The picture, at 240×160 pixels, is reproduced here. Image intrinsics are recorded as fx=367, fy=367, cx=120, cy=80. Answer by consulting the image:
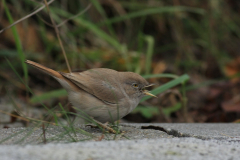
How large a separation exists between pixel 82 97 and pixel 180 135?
90 cm

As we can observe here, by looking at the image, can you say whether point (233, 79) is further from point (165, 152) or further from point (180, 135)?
point (165, 152)

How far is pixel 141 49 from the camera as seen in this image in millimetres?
6359

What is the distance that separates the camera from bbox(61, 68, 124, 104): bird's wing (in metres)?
3.18

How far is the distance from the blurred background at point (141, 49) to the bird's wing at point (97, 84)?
1267mm

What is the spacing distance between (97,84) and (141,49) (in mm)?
3231

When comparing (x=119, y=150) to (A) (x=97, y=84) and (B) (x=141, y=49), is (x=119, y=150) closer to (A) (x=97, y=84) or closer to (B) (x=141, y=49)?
(A) (x=97, y=84)

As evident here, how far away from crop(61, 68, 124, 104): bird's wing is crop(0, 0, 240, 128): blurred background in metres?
1.27

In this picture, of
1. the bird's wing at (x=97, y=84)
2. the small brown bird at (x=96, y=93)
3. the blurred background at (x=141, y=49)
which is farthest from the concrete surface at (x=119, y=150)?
the blurred background at (x=141, y=49)

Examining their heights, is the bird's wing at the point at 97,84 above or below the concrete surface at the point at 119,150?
above

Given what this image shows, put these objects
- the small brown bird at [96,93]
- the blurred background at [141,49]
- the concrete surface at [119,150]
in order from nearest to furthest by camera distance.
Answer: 1. the concrete surface at [119,150]
2. the small brown bird at [96,93]
3. the blurred background at [141,49]

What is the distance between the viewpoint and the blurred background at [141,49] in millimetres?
5074

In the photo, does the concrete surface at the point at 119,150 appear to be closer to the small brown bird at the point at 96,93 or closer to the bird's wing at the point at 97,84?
the small brown bird at the point at 96,93

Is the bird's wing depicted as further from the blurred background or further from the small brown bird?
the blurred background

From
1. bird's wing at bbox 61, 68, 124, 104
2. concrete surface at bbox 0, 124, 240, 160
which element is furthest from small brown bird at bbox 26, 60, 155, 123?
concrete surface at bbox 0, 124, 240, 160
